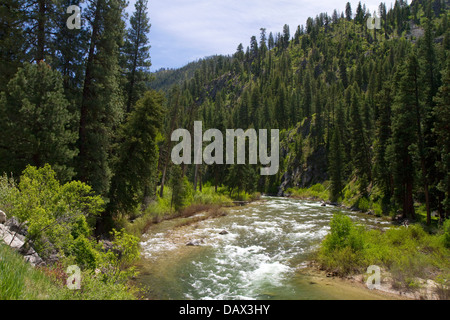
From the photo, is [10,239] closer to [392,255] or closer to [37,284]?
[37,284]

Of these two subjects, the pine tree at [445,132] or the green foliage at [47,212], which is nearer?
the green foliage at [47,212]

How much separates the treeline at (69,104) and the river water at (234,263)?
5.48 meters

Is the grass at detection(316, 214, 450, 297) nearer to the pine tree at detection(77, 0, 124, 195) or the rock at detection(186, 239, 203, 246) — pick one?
the rock at detection(186, 239, 203, 246)

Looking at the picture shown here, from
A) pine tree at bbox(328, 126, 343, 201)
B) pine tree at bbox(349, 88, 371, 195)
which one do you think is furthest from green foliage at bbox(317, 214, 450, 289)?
pine tree at bbox(328, 126, 343, 201)

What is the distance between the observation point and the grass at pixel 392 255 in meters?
11.2

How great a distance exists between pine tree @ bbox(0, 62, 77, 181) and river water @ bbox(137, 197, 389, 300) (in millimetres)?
7439

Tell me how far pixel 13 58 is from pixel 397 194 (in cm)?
3741

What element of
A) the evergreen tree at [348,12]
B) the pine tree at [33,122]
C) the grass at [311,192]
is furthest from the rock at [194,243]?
the evergreen tree at [348,12]

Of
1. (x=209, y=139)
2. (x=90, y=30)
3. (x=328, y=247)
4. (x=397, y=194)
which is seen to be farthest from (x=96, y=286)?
(x=209, y=139)

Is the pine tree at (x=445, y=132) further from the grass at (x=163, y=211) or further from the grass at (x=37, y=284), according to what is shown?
the grass at (x=37, y=284)

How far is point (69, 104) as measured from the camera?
1353 cm

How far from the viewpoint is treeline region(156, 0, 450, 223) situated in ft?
83.7

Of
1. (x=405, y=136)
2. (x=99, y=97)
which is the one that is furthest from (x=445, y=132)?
(x=99, y=97)

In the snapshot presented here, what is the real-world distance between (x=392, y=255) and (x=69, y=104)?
18.5 m
